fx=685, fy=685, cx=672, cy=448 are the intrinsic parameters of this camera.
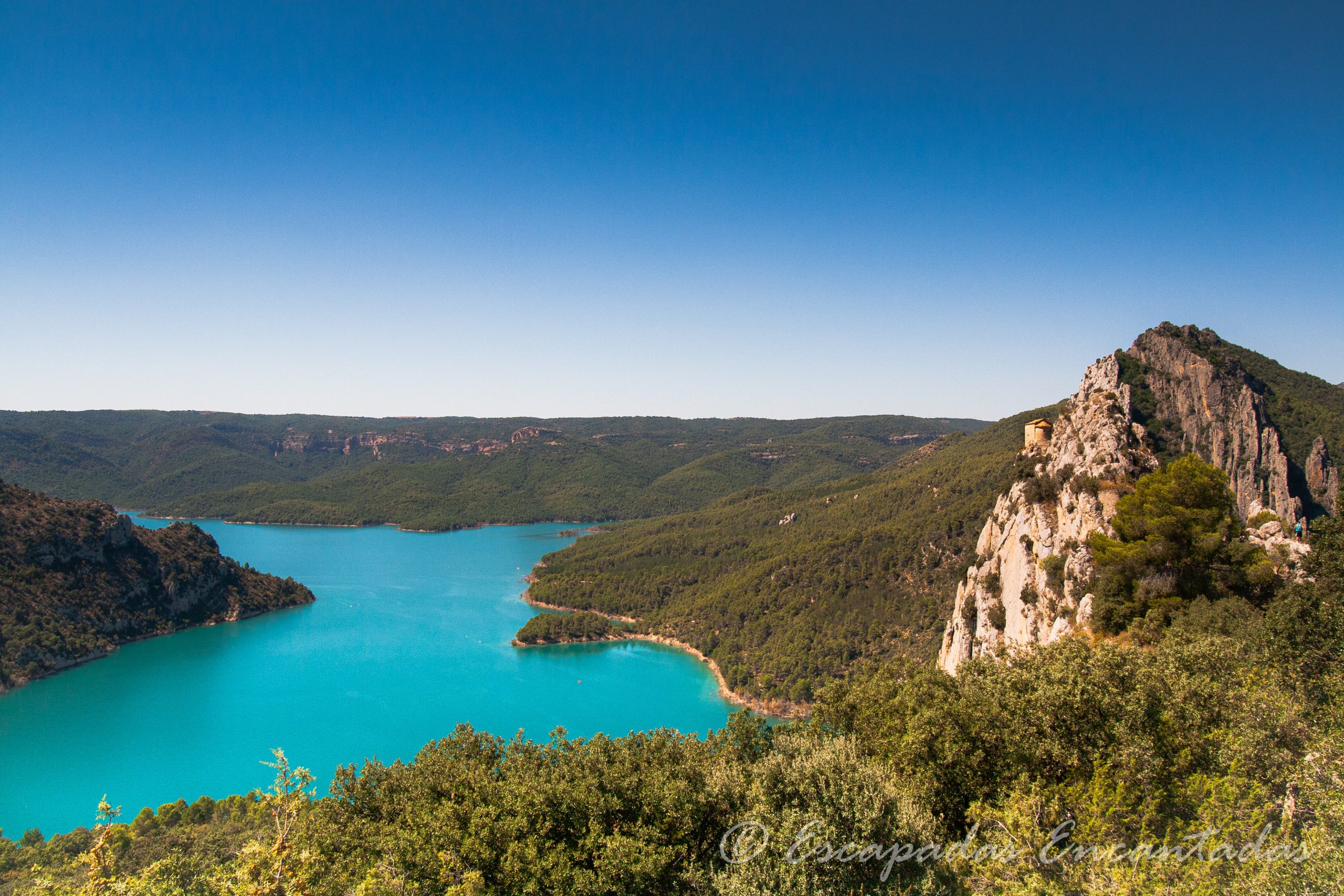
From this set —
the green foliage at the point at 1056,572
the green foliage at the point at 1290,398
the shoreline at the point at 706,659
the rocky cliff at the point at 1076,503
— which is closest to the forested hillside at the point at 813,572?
the shoreline at the point at 706,659

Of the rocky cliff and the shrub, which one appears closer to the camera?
the rocky cliff

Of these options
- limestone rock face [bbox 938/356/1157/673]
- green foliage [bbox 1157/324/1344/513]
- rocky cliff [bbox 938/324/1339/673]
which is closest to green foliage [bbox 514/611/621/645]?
rocky cliff [bbox 938/324/1339/673]

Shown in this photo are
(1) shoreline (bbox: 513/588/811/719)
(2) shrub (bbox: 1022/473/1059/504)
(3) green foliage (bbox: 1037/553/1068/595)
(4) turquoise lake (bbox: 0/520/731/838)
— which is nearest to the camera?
(3) green foliage (bbox: 1037/553/1068/595)

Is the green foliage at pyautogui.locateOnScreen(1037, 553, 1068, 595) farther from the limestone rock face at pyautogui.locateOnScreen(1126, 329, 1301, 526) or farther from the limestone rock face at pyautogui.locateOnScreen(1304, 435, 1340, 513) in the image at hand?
the limestone rock face at pyautogui.locateOnScreen(1304, 435, 1340, 513)

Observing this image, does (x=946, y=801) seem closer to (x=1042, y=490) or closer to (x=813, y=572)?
(x=1042, y=490)

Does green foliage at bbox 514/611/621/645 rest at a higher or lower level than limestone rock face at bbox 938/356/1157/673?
lower

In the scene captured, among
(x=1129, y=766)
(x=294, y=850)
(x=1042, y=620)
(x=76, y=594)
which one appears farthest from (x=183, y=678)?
(x=1129, y=766)

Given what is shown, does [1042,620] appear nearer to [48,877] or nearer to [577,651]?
[48,877]
